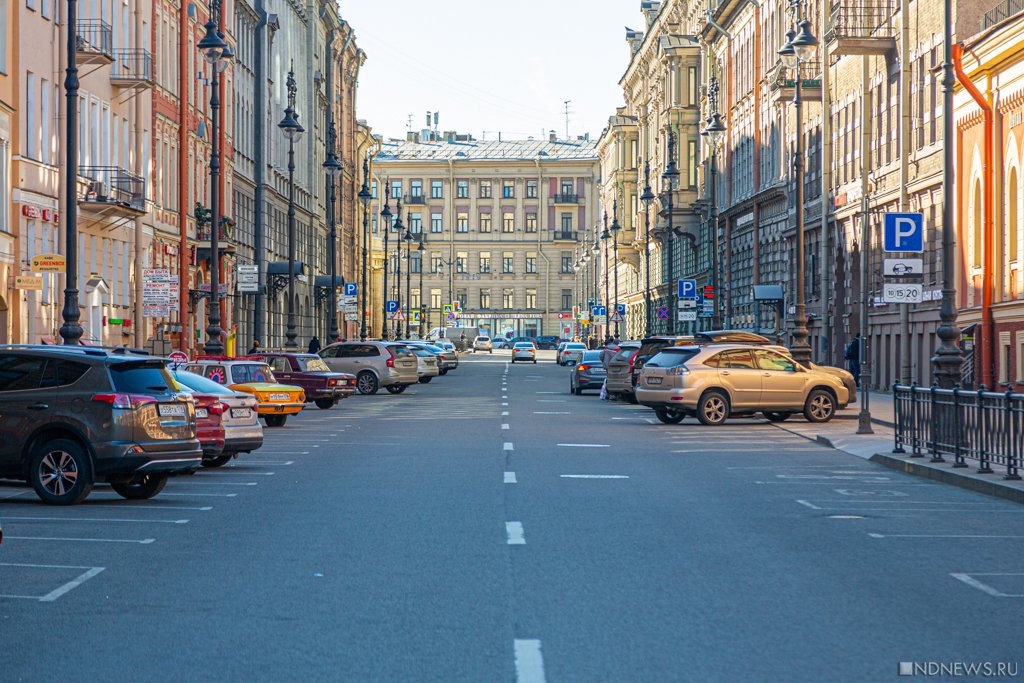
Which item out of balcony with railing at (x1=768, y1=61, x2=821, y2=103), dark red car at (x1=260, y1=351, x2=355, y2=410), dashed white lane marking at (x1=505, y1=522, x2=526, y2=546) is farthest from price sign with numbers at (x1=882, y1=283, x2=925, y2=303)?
balcony with railing at (x1=768, y1=61, x2=821, y2=103)

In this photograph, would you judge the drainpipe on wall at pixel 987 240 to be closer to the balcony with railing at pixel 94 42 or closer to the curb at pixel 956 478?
the curb at pixel 956 478

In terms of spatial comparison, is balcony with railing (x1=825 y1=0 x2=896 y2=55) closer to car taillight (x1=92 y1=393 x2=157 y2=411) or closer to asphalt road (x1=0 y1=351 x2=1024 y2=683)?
asphalt road (x1=0 y1=351 x2=1024 y2=683)

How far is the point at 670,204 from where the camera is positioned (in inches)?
2608

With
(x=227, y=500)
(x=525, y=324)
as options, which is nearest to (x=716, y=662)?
(x=227, y=500)

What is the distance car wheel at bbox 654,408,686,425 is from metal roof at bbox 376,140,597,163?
140 metres

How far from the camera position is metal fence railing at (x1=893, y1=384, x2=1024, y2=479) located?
59.8ft

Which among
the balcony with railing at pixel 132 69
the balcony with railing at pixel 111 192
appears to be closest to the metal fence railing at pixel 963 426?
the balcony with railing at pixel 111 192

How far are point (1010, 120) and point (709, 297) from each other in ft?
91.4

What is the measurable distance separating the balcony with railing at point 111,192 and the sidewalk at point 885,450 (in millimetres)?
20227

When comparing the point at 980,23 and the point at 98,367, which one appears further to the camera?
the point at 980,23

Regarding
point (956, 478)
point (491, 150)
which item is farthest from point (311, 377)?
point (491, 150)

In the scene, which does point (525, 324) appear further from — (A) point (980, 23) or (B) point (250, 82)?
(A) point (980, 23)

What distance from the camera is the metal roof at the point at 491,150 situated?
175 metres

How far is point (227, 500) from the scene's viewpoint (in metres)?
17.1
